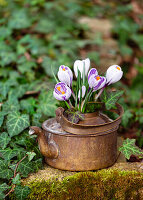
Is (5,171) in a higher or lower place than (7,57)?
lower

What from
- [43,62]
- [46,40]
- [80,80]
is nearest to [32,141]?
[80,80]

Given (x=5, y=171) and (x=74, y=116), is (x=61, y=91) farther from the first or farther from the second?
(x=5, y=171)

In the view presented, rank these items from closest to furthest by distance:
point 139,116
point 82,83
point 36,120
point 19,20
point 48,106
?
point 82,83 < point 36,120 < point 48,106 < point 139,116 < point 19,20

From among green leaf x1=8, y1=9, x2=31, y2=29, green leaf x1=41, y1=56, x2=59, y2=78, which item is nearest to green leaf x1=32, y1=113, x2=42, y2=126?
green leaf x1=41, y1=56, x2=59, y2=78

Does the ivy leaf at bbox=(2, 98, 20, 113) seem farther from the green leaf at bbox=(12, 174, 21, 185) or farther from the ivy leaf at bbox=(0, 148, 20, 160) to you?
the green leaf at bbox=(12, 174, 21, 185)

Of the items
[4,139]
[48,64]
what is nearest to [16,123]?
[4,139]

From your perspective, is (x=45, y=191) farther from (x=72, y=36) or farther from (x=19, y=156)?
(x=72, y=36)
